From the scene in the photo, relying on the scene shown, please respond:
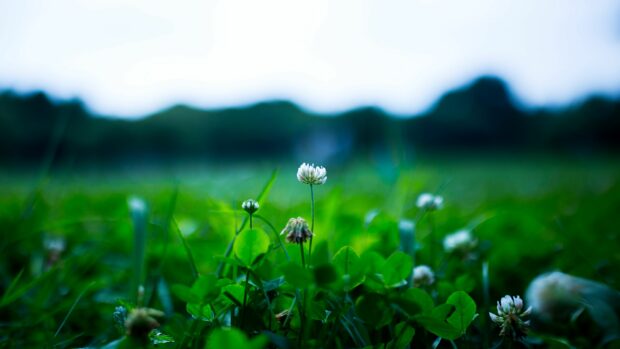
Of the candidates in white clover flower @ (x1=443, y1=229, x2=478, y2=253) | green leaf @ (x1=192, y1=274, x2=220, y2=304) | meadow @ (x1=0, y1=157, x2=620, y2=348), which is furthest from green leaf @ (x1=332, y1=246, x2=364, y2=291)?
white clover flower @ (x1=443, y1=229, x2=478, y2=253)

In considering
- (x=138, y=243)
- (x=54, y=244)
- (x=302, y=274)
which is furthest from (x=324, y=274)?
(x=54, y=244)

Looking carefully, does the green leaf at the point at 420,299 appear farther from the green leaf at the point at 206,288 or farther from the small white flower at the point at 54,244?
the small white flower at the point at 54,244

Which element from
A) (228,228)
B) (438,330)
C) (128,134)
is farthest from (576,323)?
(128,134)

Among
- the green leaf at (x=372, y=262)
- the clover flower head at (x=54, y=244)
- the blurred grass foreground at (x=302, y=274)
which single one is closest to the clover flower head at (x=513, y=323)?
the blurred grass foreground at (x=302, y=274)

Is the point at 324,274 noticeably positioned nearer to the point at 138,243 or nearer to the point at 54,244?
the point at 138,243

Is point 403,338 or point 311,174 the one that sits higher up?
point 311,174

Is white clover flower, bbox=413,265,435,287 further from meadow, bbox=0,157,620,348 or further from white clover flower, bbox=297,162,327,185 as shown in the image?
white clover flower, bbox=297,162,327,185

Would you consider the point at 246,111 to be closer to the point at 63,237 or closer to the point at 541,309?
the point at 63,237
